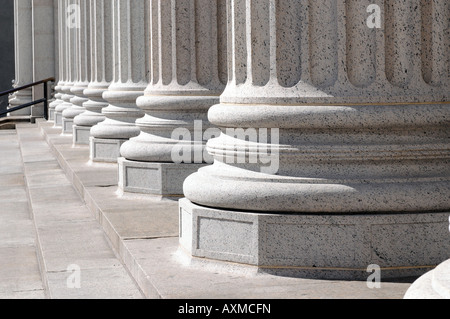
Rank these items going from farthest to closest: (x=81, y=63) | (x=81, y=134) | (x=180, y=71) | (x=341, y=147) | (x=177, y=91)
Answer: (x=81, y=63), (x=81, y=134), (x=177, y=91), (x=180, y=71), (x=341, y=147)

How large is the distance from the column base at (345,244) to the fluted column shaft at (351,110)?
0.13 meters

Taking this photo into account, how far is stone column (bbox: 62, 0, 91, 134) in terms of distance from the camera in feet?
70.9

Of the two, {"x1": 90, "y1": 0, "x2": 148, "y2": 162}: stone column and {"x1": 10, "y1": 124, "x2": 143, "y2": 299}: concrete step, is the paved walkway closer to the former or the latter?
{"x1": 10, "y1": 124, "x2": 143, "y2": 299}: concrete step

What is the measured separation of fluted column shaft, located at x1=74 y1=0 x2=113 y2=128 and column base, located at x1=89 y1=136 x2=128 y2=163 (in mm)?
2870

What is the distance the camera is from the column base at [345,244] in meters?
6.80

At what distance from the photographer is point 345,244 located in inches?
268

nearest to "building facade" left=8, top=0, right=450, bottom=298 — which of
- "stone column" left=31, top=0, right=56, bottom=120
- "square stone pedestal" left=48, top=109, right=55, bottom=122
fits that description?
"square stone pedestal" left=48, top=109, right=55, bottom=122

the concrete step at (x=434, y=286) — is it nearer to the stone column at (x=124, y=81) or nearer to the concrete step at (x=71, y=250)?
the concrete step at (x=71, y=250)

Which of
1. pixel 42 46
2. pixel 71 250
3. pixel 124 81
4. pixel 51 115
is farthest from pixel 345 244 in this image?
pixel 42 46

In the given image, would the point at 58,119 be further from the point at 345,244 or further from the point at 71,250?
the point at 345,244

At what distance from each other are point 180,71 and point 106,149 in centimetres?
464
